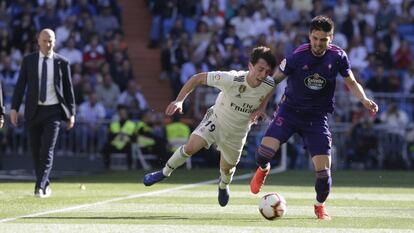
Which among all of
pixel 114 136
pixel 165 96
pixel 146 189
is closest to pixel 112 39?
pixel 165 96

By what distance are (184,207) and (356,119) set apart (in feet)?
41.9

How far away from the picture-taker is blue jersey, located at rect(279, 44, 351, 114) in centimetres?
1200

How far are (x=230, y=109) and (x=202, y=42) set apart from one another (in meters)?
15.6

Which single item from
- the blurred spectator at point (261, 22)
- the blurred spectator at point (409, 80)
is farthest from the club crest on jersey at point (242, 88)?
the blurred spectator at point (261, 22)

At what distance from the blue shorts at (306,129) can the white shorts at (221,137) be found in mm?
752

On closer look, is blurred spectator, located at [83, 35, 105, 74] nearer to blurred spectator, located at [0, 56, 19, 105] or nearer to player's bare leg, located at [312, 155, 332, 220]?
blurred spectator, located at [0, 56, 19, 105]

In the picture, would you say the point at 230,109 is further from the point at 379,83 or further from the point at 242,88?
the point at 379,83

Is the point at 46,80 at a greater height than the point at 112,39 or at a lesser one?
greater

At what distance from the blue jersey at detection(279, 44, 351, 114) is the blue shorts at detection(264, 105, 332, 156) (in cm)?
9

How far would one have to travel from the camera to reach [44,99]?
1525 centimetres

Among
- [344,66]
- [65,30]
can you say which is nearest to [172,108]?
[344,66]

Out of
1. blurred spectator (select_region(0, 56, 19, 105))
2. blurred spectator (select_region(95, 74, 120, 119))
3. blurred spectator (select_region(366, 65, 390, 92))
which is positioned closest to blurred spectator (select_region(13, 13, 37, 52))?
blurred spectator (select_region(0, 56, 19, 105))

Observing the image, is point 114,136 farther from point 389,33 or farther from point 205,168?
point 389,33

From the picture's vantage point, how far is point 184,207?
526 inches
